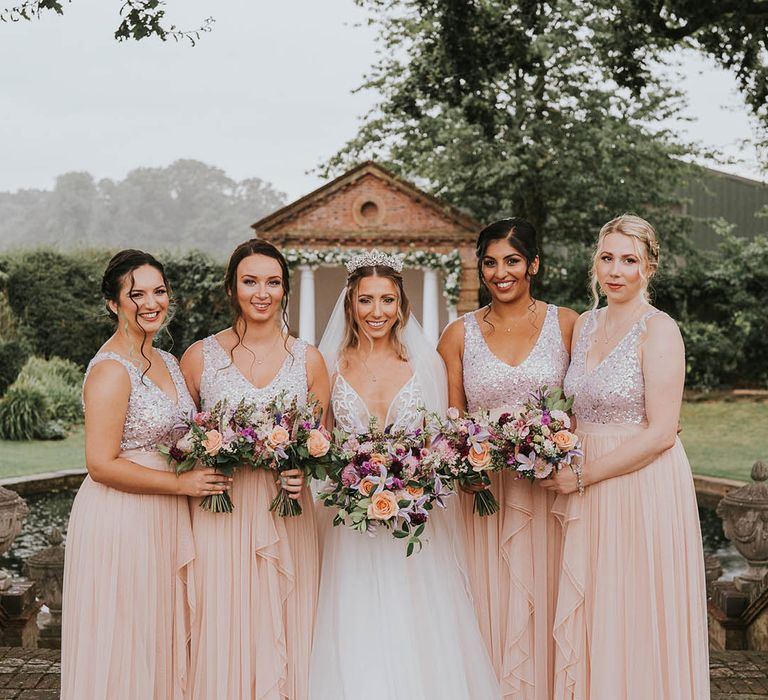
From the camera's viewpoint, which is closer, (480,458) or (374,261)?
(480,458)

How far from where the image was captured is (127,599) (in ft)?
11.7

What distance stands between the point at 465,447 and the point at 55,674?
3.13m

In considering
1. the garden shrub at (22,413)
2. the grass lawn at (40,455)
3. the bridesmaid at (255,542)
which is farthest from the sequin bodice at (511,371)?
the garden shrub at (22,413)

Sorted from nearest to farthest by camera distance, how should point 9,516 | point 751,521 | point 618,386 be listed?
point 618,386, point 9,516, point 751,521

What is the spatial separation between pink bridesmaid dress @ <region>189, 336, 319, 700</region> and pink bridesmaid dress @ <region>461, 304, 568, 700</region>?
0.89 m

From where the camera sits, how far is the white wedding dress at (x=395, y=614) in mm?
3650

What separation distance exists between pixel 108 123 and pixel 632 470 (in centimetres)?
5518

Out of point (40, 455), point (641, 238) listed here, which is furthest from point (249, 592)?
point (40, 455)

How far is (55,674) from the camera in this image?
501cm

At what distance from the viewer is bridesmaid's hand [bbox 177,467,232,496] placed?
11.7ft

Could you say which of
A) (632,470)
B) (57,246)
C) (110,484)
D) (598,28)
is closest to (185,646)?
(110,484)

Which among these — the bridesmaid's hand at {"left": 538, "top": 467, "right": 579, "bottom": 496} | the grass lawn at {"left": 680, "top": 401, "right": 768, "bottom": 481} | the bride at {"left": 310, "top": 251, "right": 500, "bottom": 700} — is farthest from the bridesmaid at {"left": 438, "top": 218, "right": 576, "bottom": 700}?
the grass lawn at {"left": 680, "top": 401, "right": 768, "bottom": 481}

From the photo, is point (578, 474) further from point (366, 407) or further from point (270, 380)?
point (270, 380)

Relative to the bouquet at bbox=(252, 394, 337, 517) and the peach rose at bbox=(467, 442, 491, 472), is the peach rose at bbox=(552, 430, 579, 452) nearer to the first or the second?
the peach rose at bbox=(467, 442, 491, 472)
